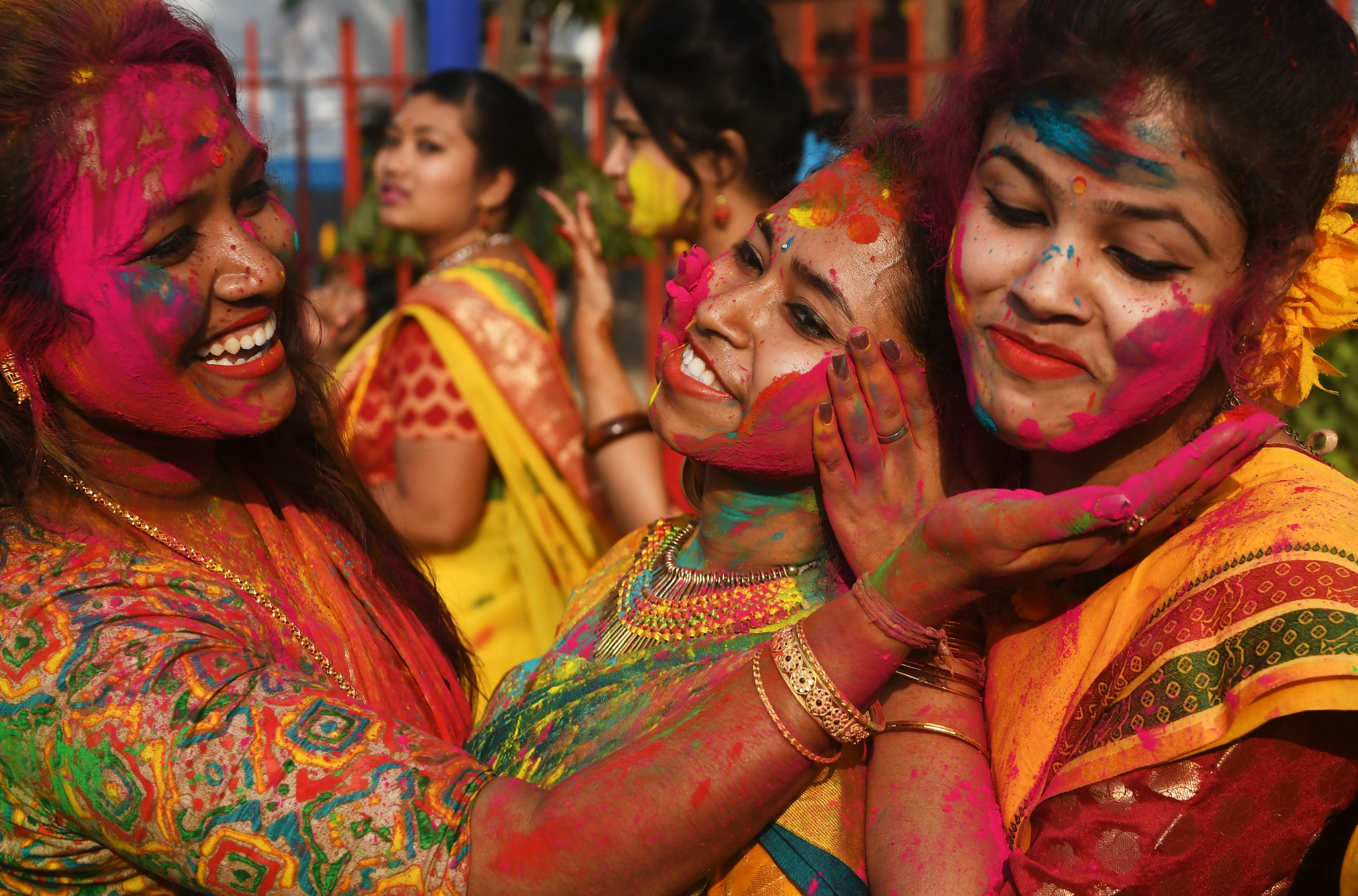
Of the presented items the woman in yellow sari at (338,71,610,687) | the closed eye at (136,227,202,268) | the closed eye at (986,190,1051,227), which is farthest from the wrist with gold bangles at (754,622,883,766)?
the woman in yellow sari at (338,71,610,687)

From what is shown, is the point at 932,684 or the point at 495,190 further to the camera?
the point at 495,190

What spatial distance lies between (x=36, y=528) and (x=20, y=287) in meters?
0.36

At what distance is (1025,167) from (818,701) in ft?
2.52

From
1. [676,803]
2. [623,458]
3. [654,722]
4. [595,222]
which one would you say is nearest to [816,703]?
[676,803]

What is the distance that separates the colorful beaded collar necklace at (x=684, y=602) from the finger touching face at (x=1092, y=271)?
19.4 inches

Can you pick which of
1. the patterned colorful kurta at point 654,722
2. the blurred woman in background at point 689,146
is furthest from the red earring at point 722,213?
the patterned colorful kurta at point 654,722

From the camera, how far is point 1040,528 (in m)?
1.52

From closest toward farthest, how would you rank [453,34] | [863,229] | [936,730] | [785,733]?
1. [785,733]
2. [936,730]
3. [863,229]
4. [453,34]

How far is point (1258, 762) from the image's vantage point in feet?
4.85

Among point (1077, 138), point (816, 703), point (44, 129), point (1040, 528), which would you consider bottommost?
point (816, 703)

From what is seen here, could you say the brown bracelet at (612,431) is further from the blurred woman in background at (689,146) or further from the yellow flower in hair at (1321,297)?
the yellow flower in hair at (1321,297)

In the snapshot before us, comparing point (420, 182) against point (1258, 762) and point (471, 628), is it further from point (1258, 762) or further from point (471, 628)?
point (1258, 762)

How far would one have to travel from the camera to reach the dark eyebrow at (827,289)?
198 centimetres

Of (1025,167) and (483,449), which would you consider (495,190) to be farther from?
(1025,167)
